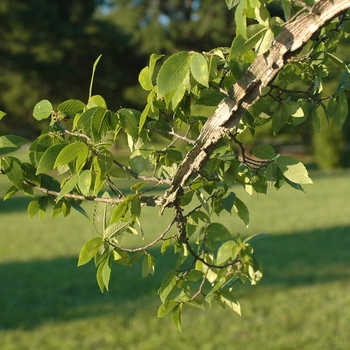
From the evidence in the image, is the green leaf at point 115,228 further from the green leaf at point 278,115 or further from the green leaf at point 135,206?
the green leaf at point 278,115

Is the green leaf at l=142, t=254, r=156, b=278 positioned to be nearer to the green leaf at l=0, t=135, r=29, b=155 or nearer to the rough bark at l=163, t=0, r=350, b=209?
the rough bark at l=163, t=0, r=350, b=209

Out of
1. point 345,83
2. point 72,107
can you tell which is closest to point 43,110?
point 72,107

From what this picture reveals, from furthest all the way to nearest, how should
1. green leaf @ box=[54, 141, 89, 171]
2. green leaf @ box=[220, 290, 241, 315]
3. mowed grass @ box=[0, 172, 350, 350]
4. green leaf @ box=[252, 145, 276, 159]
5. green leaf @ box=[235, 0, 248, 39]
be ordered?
1. mowed grass @ box=[0, 172, 350, 350]
2. green leaf @ box=[220, 290, 241, 315]
3. green leaf @ box=[252, 145, 276, 159]
4. green leaf @ box=[54, 141, 89, 171]
5. green leaf @ box=[235, 0, 248, 39]

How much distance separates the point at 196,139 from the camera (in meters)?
0.92

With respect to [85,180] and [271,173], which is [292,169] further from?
[85,180]

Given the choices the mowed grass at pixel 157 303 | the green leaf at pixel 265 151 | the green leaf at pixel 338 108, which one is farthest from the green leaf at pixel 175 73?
the mowed grass at pixel 157 303

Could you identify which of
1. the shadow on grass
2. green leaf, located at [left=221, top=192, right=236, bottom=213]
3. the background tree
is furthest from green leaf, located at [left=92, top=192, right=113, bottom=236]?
the shadow on grass

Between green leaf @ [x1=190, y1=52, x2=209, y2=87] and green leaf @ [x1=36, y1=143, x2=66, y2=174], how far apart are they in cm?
25

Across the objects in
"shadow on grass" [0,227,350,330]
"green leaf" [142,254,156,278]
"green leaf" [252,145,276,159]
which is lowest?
"shadow on grass" [0,227,350,330]

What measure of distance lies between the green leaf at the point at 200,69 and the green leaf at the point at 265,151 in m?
0.21

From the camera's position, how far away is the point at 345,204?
12195 millimetres

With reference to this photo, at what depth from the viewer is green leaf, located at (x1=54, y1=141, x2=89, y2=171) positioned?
84cm

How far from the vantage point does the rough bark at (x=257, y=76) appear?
73 centimetres

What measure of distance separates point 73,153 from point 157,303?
15.8 ft
